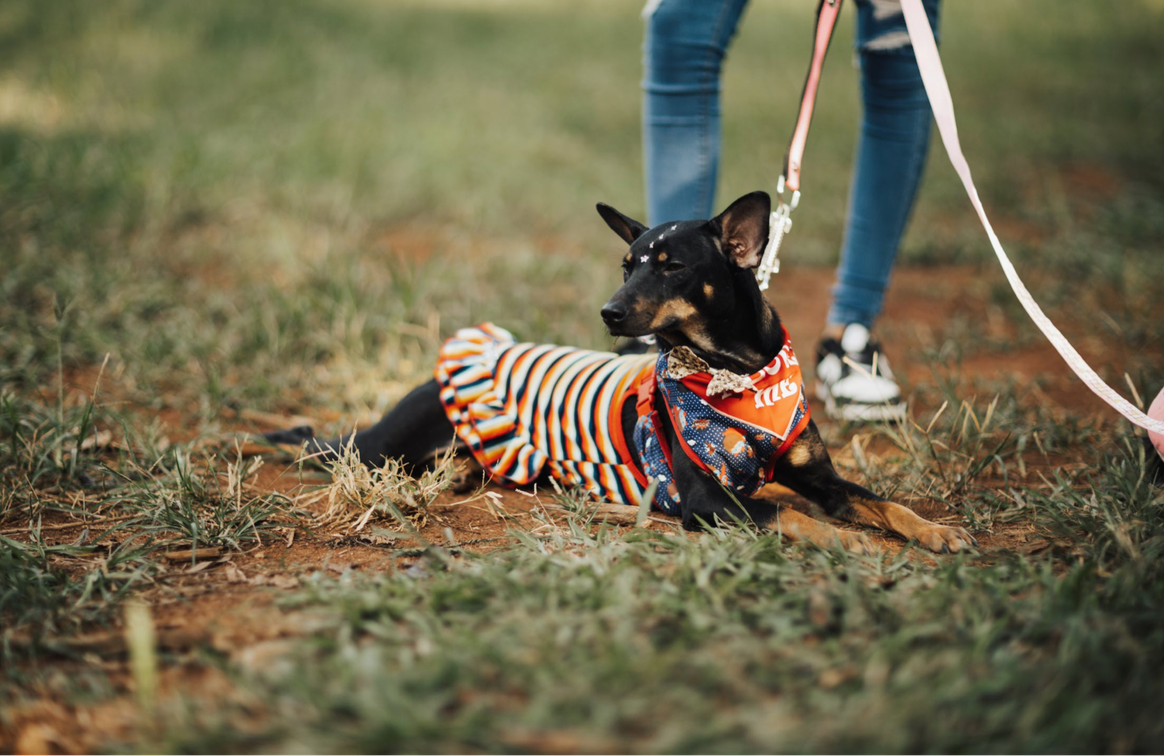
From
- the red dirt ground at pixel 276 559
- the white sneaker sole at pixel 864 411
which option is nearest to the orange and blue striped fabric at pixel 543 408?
the red dirt ground at pixel 276 559

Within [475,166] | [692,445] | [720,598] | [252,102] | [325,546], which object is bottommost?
[325,546]

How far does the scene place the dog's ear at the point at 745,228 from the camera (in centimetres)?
190

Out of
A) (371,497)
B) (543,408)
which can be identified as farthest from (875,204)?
(371,497)

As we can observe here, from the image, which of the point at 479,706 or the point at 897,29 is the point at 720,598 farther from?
the point at 897,29

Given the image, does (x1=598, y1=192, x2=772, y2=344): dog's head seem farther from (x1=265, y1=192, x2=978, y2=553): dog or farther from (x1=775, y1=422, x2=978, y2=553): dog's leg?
(x1=775, y1=422, x2=978, y2=553): dog's leg

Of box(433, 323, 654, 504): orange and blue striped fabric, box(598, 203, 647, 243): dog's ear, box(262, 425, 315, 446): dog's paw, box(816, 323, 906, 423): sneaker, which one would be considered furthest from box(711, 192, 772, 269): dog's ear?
box(262, 425, 315, 446): dog's paw

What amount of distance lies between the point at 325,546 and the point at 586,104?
7.08 m

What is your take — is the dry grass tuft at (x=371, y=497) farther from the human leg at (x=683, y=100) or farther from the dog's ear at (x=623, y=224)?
the human leg at (x=683, y=100)

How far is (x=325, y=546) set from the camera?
Result: 196cm

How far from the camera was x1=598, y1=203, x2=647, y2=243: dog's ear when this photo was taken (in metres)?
2.13

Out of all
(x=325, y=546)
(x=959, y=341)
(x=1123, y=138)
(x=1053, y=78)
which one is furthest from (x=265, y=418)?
(x=1053, y=78)

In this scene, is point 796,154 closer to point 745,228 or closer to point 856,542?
point 745,228

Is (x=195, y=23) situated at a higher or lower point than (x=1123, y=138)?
higher

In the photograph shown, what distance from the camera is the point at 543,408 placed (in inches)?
88.4
